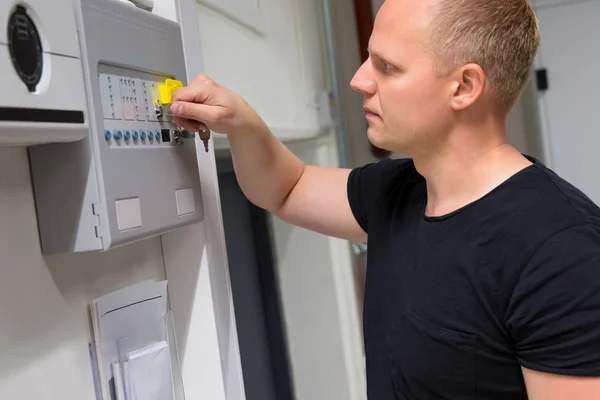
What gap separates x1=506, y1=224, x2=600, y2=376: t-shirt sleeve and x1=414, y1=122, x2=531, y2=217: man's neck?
0.42ft

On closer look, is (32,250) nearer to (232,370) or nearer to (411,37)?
(232,370)

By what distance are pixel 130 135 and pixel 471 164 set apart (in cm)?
43

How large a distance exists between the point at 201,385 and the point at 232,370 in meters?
0.05

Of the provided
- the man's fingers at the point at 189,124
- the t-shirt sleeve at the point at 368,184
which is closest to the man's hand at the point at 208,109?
the man's fingers at the point at 189,124

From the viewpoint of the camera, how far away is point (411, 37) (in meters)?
0.76

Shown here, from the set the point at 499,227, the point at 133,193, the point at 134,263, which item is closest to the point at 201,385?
the point at 134,263

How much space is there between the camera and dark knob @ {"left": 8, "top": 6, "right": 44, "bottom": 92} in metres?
0.50

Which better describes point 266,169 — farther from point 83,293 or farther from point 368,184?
point 83,293

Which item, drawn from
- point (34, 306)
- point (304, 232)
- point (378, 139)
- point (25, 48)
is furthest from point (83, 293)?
point (304, 232)

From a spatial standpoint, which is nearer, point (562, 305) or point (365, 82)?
point (562, 305)

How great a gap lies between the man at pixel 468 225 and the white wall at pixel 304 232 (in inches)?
16.6

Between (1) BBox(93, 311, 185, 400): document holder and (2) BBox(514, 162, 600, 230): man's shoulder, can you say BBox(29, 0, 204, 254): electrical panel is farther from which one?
(2) BBox(514, 162, 600, 230): man's shoulder

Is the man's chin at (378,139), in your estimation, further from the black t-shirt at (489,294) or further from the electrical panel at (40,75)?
the electrical panel at (40,75)

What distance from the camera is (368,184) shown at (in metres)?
0.99
